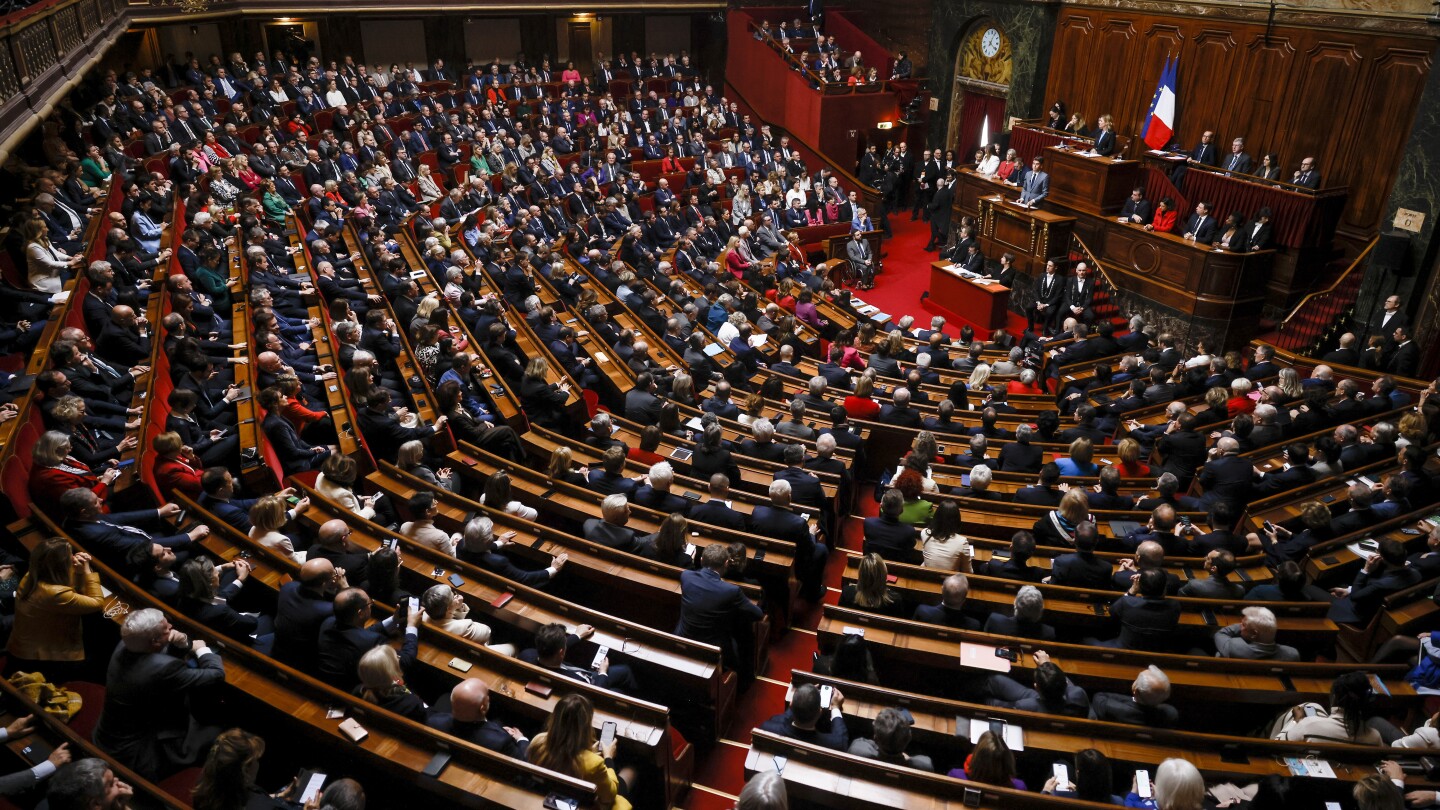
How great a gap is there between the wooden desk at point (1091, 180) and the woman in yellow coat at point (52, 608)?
11.1 meters

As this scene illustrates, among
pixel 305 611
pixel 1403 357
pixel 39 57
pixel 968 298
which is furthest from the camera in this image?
pixel 968 298

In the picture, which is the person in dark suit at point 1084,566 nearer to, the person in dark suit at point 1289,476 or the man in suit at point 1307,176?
the person in dark suit at point 1289,476

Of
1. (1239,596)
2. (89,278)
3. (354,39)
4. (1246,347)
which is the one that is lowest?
(1246,347)

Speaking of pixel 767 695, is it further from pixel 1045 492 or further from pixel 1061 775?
pixel 1045 492

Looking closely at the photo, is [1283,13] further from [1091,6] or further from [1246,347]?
[1246,347]

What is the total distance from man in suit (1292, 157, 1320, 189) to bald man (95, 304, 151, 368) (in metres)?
11.4

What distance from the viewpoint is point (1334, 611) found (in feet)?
15.3

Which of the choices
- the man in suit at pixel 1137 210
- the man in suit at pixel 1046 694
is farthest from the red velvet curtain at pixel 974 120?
the man in suit at pixel 1046 694

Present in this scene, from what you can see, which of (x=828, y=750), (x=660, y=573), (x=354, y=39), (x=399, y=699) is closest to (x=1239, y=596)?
(x=828, y=750)

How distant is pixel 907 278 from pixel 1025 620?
31.1 ft

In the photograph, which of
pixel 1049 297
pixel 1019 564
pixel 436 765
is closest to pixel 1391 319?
pixel 1049 297

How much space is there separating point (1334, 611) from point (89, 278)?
8.06m

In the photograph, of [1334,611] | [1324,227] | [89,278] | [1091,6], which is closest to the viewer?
[1334,611]

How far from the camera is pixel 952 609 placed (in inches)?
161
